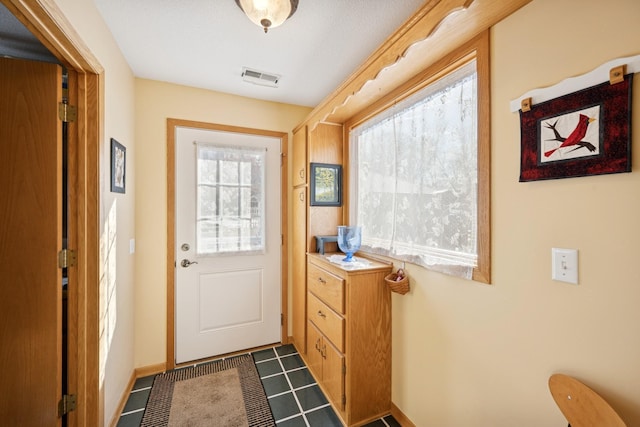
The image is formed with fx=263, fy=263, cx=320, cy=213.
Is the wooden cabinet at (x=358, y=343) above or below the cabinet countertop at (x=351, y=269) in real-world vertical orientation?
below

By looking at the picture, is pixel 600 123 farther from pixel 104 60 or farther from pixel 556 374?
pixel 104 60

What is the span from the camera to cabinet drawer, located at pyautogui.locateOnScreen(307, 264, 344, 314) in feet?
5.58

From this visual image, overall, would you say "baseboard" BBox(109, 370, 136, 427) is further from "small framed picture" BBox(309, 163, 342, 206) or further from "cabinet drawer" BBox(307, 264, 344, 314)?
"small framed picture" BBox(309, 163, 342, 206)

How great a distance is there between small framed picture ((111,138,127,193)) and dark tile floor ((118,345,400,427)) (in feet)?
4.87

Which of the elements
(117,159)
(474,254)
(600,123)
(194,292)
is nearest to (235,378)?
(194,292)

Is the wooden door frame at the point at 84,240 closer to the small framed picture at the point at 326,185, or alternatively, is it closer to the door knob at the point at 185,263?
the door knob at the point at 185,263

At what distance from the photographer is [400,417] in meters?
1.67

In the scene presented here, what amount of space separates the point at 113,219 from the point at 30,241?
1.29 ft

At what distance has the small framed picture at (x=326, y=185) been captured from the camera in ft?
7.47

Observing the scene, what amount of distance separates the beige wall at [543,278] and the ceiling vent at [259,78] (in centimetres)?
153

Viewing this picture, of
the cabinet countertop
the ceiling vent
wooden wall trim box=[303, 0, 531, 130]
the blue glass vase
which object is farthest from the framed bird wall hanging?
the ceiling vent

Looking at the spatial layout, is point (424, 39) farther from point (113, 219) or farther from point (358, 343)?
point (113, 219)

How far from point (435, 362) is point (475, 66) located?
1533mm

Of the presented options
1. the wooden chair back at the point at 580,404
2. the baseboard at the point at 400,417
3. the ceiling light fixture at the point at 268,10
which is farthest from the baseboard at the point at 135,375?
the ceiling light fixture at the point at 268,10
